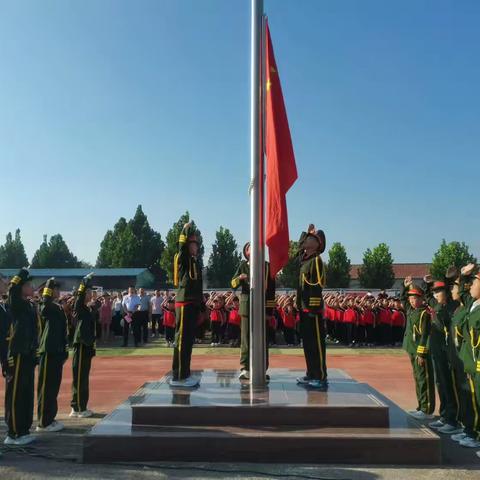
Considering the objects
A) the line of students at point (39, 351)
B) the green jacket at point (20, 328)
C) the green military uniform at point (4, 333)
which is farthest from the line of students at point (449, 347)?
the green military uniform at point (4, 333)

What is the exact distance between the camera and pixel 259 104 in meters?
7.57

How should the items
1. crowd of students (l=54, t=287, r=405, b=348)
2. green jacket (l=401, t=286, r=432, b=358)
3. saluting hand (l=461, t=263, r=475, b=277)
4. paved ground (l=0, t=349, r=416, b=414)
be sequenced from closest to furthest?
1. saluting hand (l=461, t=263, r=475, b=277)
2. green jacket (l=401, t=286, r=432, b=358)
3. paved ground (l=0, t=349, r=416, b=414)
4. crowd of students (l=54, t=287, r=405, b=348)

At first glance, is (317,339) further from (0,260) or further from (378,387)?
(0,260)

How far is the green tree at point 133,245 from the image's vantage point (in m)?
69.2

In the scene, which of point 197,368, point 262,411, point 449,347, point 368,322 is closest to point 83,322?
point 262,411

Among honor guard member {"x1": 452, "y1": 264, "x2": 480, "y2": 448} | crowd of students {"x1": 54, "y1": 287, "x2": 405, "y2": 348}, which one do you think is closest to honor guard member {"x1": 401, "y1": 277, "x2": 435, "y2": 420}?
honor guard member {"x1": 452, "y1": 264, "x2": 480, "y2": 448}

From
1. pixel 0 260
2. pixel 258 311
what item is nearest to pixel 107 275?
pixel 258 311

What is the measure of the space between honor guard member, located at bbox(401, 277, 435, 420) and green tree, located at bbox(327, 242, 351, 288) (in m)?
52.1

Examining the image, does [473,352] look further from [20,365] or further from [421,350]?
[20,365]

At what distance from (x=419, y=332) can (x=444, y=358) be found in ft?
1.99

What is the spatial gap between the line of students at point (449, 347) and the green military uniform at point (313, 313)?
1697 millimetres

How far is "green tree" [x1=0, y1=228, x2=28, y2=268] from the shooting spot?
274 ft

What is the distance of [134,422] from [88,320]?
2616mm

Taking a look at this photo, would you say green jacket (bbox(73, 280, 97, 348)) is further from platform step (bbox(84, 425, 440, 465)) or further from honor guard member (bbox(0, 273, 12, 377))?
platform step (bbox(84, 425, 440, 465))
